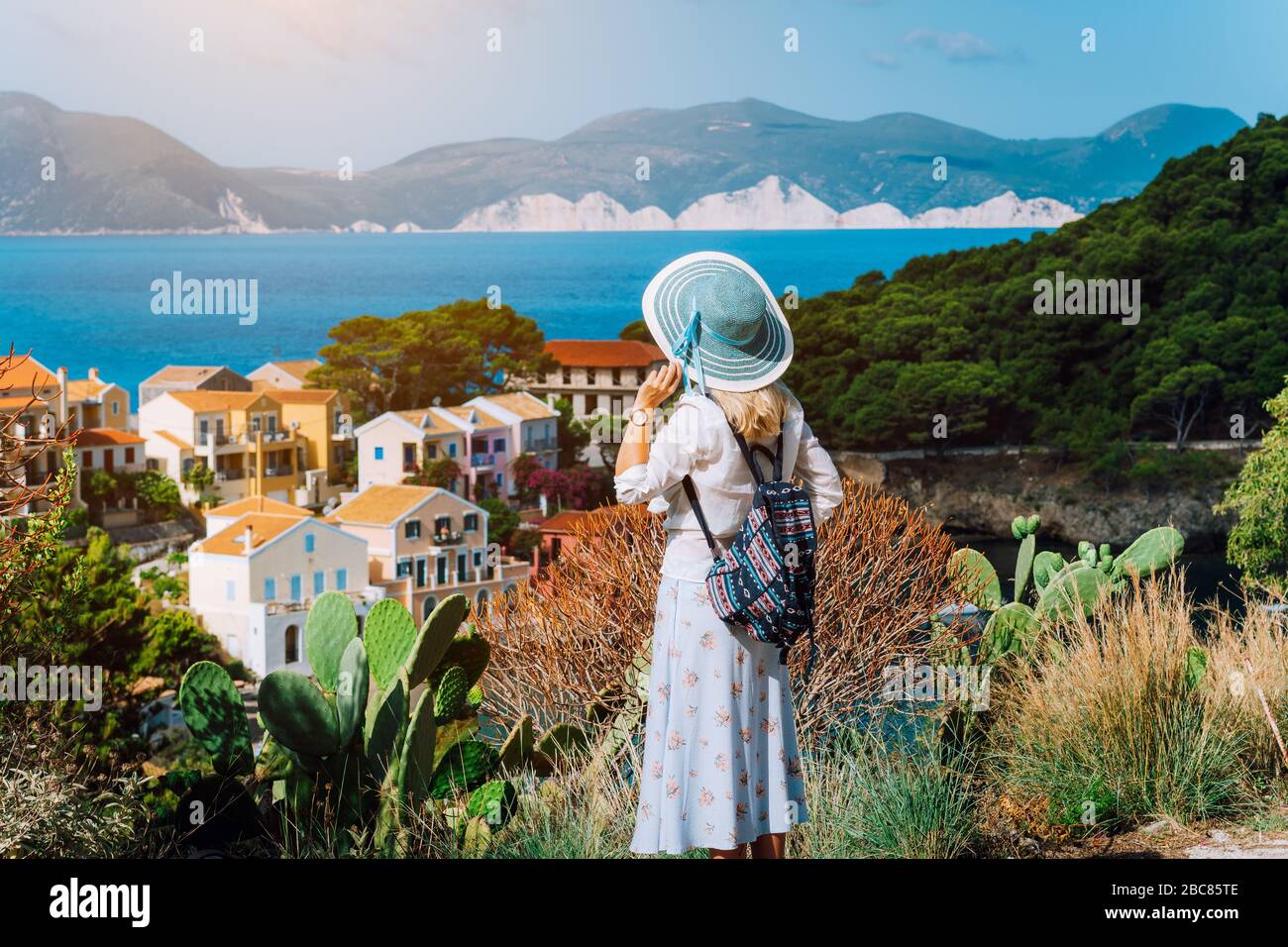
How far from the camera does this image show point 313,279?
87.6 ft

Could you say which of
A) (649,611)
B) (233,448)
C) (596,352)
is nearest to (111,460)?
(233,448)

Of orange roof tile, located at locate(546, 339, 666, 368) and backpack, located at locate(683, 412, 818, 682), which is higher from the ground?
orange roof tile, located at locate(546, 339, 666, 368)

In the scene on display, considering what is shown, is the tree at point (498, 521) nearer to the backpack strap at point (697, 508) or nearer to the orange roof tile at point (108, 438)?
the orange roof tile at point (108, 438)

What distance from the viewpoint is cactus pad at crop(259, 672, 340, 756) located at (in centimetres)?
270

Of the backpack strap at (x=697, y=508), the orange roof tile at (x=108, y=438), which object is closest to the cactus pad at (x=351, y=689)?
the backpack strap at (x=697, y=508)

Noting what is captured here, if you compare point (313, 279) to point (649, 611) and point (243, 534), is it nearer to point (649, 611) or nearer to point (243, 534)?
point (243, 534)

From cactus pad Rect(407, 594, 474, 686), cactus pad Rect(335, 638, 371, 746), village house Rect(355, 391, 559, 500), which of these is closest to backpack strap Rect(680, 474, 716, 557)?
cactus pad Rect(407, 594, 474, 686)

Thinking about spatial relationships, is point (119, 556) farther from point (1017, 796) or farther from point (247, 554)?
point (1017, 796)

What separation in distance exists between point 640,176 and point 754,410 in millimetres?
24523

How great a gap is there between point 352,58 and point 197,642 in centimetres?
1034

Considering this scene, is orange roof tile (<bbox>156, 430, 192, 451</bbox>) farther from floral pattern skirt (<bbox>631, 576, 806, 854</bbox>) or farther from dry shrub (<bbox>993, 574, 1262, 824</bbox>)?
floral pattern skirt (<bbox>631, 576, 806, 854</bbox>)

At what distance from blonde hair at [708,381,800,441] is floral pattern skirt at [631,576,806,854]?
223mm

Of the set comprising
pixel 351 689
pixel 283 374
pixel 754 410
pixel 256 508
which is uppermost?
pixel 283 374
